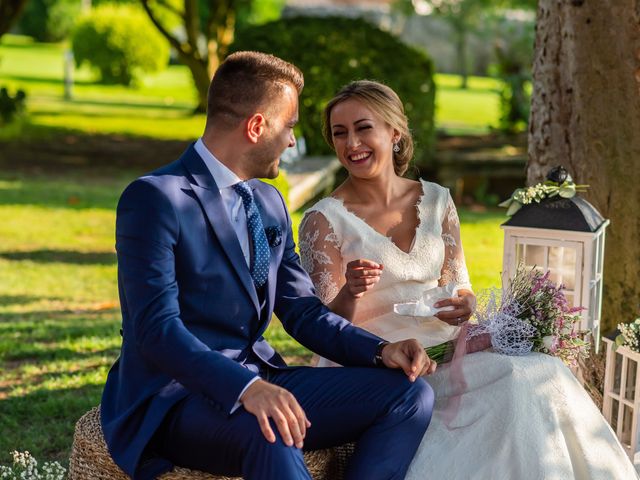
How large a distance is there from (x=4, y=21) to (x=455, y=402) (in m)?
14.0

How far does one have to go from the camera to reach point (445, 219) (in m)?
4.36

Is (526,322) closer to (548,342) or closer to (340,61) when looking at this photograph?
(548,342)

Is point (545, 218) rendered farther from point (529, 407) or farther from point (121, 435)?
point (121, 435)

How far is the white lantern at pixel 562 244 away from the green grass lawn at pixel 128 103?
10397mm

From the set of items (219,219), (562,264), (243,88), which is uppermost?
(243,88)

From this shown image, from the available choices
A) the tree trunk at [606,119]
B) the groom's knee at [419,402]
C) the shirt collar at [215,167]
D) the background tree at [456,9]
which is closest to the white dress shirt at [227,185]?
the shirt collar at [215,167]

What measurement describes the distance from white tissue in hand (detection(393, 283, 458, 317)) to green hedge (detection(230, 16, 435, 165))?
28.7ft

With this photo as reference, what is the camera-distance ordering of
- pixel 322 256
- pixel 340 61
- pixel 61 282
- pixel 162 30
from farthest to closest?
pixel 162 30, pixel 340 61, pixel 61 282, pixel 322 256

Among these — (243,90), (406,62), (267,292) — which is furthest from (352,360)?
(406,62)

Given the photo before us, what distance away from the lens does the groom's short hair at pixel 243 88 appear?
132 inches

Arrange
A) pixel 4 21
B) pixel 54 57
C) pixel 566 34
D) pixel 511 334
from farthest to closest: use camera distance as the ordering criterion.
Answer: pixel 54 57
pixel 4 21
pixel 566 34
pixel 511 334

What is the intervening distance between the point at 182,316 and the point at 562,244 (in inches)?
71.2

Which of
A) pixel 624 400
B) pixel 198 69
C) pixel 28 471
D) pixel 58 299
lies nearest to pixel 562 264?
pixel 624 400

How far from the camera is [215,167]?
134 inches
